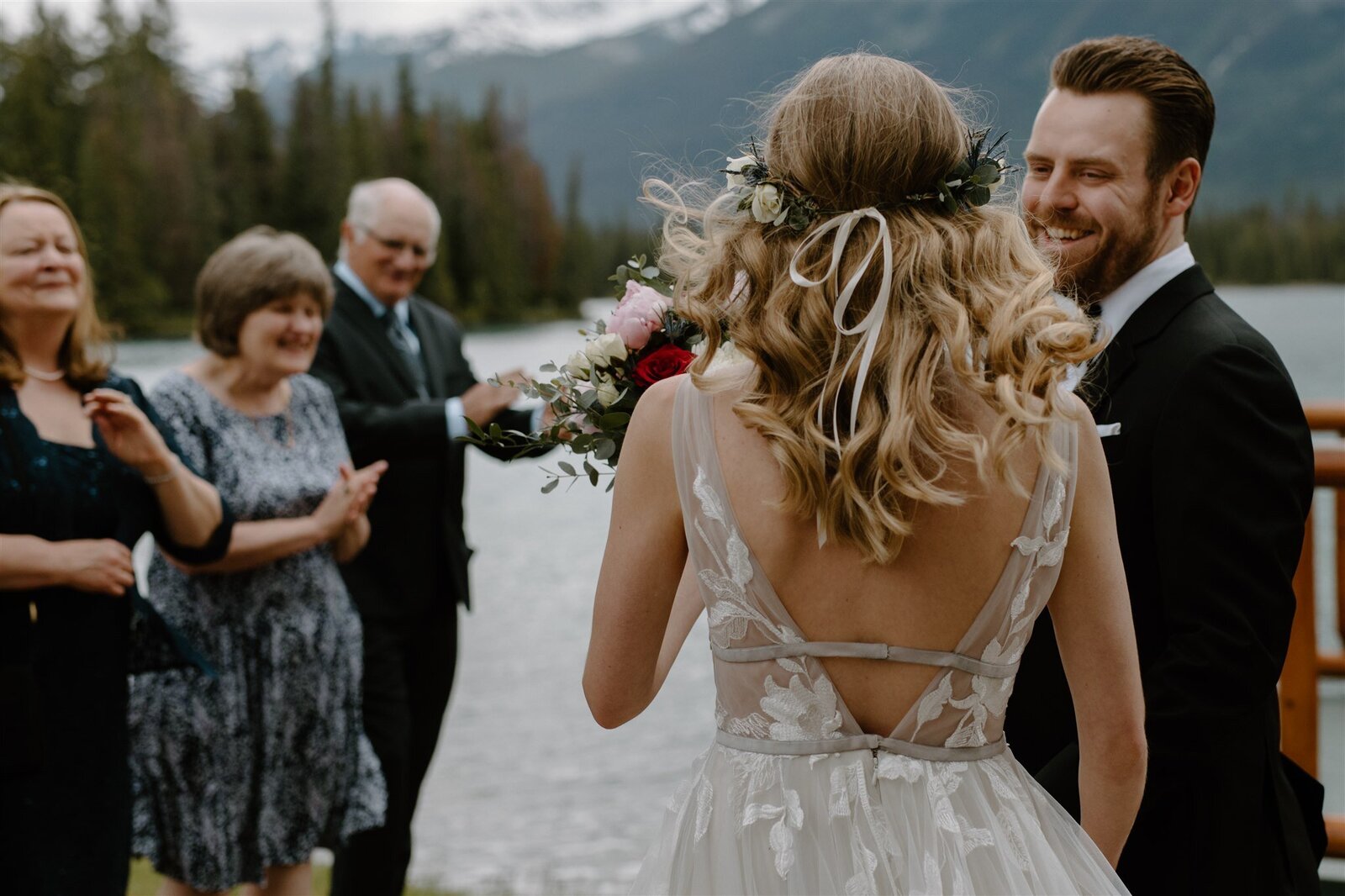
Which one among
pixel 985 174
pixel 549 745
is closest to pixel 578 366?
pixel 985 174

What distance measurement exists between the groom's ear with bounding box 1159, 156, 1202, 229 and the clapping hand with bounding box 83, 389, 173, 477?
2621 mm

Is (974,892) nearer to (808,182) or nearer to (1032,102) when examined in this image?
(808,182)

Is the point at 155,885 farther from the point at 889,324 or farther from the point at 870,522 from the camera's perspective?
the point at 889,324

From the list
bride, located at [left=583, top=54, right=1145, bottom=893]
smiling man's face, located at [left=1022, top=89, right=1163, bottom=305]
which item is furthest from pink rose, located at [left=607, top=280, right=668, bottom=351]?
smiling man's face, located at [left=1022, top=89, right=1163, bottom=305]

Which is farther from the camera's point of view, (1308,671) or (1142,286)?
(1308,671)

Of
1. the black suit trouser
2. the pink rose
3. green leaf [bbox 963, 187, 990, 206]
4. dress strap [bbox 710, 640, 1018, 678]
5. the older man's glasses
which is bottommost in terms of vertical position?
the black suit trouser

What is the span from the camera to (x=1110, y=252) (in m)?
2.55

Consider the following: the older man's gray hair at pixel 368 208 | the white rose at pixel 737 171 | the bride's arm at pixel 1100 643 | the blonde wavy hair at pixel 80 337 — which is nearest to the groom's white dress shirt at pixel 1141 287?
the bride's arm at pixel 1100 643

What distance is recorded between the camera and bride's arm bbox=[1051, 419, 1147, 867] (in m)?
1.80

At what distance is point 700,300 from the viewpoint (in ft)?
5.92

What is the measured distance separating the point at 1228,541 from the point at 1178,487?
0.41 ft

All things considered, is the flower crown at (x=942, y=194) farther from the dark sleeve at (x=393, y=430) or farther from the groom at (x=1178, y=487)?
the dark sleeve at (x=393, y=430)

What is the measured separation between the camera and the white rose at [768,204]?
1.75 metres

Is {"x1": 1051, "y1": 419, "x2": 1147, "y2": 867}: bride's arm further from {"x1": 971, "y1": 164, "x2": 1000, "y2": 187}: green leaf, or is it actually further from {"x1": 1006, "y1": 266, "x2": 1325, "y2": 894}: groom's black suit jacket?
{"x1": 971, "y1": 164, "x2": 1000, "y2": 187}: green leaf
